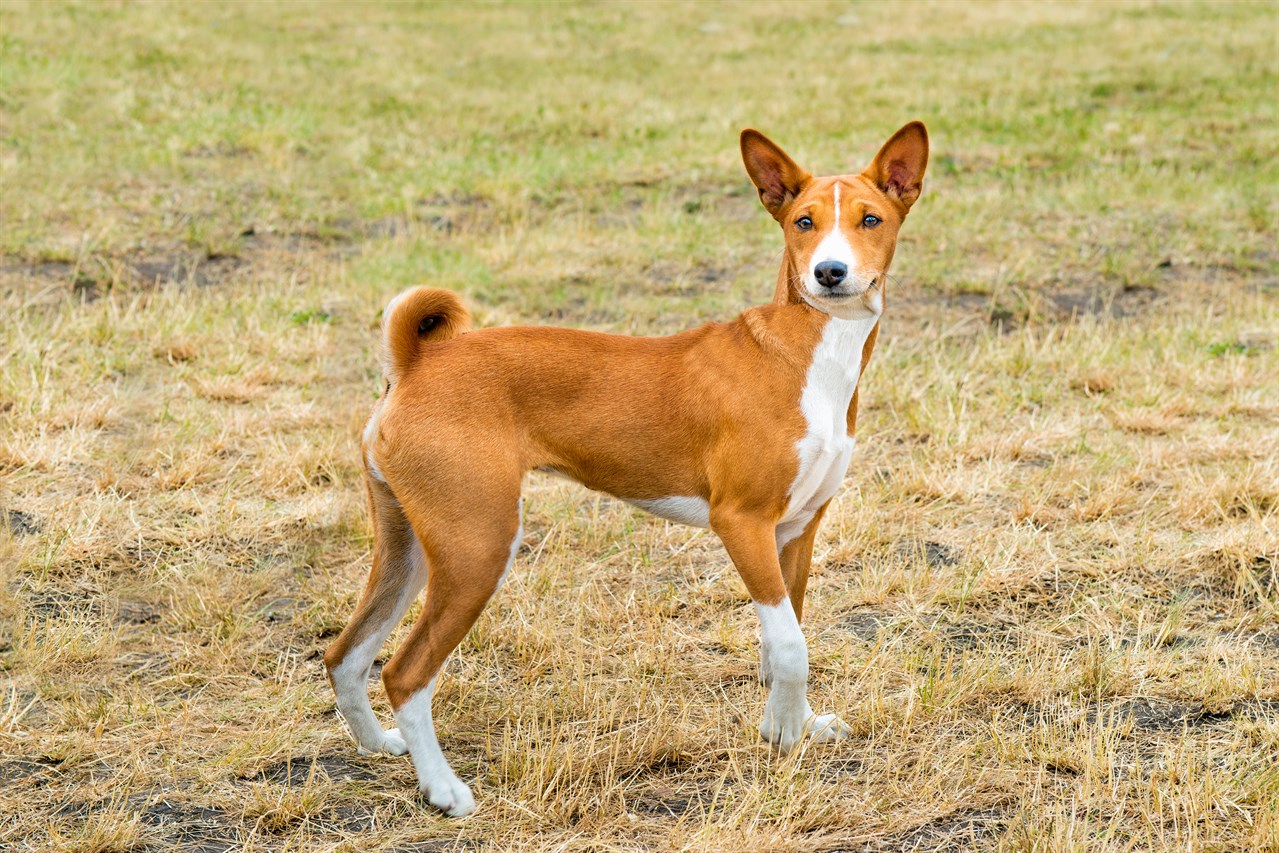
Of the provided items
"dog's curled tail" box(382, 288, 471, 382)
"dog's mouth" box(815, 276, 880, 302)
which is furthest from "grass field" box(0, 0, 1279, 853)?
"dog's mouth" box(815, 276, 880, 302)

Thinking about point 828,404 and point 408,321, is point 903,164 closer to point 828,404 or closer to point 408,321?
point 828,404

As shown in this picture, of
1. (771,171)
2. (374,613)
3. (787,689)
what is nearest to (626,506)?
(374,613)

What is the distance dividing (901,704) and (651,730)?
900 mm

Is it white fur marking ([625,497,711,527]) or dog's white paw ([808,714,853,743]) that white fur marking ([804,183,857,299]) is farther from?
dog's white paw ([808,714,853,743])

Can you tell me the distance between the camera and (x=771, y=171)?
4312 millimetres

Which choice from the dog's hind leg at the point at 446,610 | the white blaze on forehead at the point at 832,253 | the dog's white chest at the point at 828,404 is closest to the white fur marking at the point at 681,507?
the dog's white chest at the point at 828,404

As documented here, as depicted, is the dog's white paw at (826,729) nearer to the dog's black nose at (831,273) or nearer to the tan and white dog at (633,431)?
the tan and white dog at (633,431)

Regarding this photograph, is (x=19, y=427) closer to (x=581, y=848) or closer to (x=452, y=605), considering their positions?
(x=452, y=605)

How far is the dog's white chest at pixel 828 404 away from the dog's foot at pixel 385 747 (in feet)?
4.87

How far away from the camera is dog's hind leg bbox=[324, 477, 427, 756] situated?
432 centimetres

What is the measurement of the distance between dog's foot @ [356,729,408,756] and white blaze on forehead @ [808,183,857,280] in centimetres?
202

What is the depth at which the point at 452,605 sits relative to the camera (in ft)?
13.0

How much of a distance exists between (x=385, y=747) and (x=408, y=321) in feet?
4.66

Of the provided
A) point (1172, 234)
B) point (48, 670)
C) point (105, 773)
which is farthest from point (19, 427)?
point (1172, 234)
